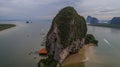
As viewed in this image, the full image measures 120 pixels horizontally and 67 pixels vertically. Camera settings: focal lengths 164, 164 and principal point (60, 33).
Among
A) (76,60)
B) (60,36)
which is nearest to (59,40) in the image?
(60,36)

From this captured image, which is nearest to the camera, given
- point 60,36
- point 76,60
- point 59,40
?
point 59,40

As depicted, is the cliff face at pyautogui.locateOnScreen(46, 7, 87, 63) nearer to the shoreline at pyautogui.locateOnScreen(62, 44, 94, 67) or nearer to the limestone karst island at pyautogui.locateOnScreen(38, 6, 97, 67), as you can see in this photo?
the limestone karst island at pyautogui.locateOnScreen(38, 6, 97, 67)

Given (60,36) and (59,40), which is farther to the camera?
(60,36)

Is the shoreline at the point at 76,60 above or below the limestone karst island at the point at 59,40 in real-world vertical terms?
below

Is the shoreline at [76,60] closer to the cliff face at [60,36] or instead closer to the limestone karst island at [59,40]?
the limestone karst island at [59,40]

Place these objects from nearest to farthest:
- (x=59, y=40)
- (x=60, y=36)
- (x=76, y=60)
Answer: (x=59, y=40) → (x=60, y=36) → (x=76, y=60)

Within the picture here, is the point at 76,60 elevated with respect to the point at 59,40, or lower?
lower

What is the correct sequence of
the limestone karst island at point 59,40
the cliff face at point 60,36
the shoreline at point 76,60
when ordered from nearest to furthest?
the limestone karst island at point 59,40 → the cliff face at point 60,36 → the shoreline at point 76,60

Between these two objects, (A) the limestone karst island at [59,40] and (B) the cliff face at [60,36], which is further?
(B) the cliff face at [60,36]

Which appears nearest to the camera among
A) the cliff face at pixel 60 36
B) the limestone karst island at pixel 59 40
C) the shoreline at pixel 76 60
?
the limestone karst island at pixel 59 40

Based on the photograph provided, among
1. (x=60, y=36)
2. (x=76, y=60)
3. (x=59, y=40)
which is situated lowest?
(x=76, y=60)

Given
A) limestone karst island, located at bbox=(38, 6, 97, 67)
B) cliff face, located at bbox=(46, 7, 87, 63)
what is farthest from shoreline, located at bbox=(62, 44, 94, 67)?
cliff face, located at bbox=(46, 7, 87, 63)

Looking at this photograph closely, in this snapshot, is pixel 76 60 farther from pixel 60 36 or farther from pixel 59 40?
pixel 60 36

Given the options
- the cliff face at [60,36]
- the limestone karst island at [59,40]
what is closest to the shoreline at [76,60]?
the limestone karst island at [59,40]
